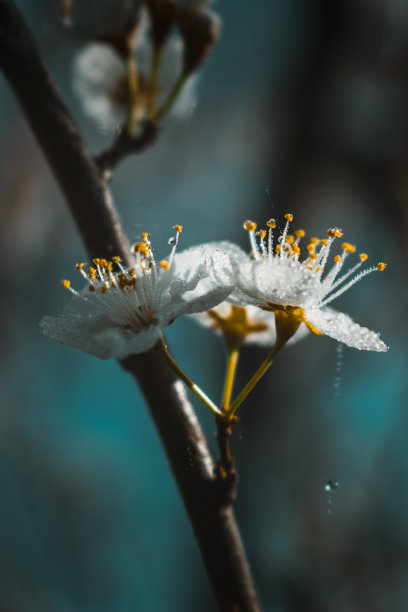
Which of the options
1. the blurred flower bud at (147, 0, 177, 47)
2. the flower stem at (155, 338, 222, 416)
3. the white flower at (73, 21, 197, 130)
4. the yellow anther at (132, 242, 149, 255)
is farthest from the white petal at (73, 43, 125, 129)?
the flower stem at (155, 338, 222, 416)

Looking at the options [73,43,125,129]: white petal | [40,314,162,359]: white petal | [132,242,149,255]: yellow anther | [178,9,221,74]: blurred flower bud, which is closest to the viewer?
[40,314,162,359]: white petal

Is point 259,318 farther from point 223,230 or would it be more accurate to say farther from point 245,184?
point 245,184

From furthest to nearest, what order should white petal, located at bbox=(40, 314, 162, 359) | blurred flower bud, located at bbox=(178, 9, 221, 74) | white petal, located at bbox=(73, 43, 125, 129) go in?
white petal, located at bbox=(73, 43, 125, 129) → blurred flower bud, located at bbox=(178, 9, 221, 74) → white petal, located at bbox=(40, 314, 162, 359)

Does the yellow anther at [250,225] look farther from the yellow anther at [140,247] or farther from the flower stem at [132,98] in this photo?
the flower stem at [132,98]

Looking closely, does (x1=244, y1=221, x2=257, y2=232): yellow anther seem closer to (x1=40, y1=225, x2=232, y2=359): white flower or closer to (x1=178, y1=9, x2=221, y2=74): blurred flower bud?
(x1=40, y1=225, x2=232, y2=359): white flower

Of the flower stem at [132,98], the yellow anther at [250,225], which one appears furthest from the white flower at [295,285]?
the flower stem at [132,98]

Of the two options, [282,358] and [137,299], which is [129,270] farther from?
[282,358]

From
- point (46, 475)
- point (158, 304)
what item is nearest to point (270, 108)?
point (46, 475)
